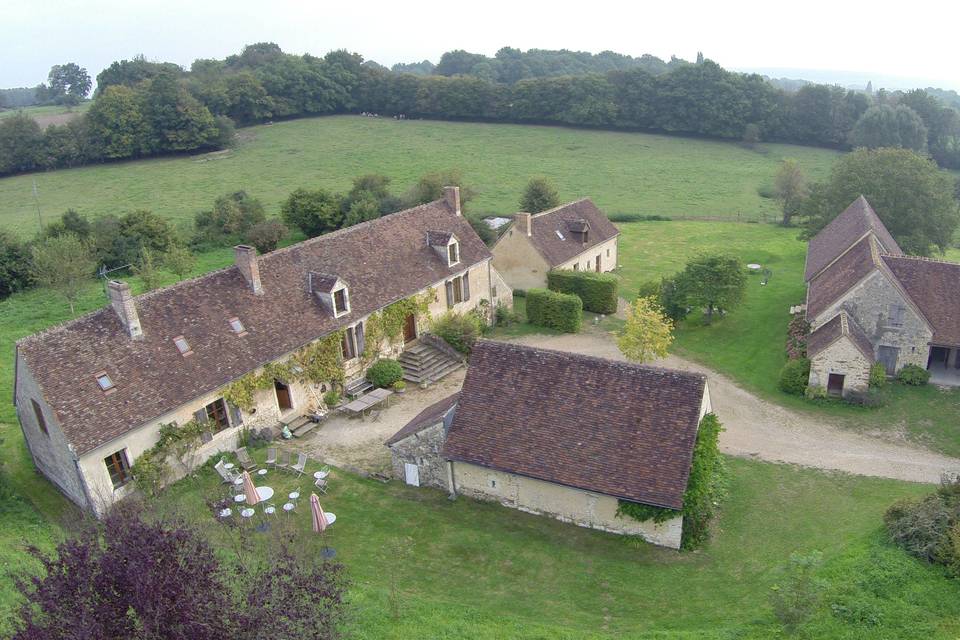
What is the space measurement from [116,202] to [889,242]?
245ft

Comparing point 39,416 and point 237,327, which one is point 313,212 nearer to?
point 237,327

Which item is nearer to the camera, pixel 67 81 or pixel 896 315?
pixel 896 315

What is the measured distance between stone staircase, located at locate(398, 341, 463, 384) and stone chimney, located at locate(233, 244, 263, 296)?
8422 millimetres

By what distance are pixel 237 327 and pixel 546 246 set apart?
78.9 feet

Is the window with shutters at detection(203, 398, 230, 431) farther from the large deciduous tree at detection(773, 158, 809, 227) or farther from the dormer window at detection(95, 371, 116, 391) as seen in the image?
the large deciduous tree at detection(773, 158, 809, 227)

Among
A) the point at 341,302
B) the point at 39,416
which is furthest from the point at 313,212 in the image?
the point at 39,416

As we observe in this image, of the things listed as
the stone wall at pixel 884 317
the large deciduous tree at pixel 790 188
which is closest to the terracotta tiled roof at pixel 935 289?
the stone wall at pixel 884 317

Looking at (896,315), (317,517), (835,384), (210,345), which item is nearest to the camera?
(317,517)

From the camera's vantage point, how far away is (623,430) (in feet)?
75.9

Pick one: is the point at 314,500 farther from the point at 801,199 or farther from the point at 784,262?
the point at 801,199

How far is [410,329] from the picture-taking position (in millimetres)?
37500

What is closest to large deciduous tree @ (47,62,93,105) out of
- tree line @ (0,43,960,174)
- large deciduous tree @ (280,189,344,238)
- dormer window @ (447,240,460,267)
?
tree line @ (0,43,960,174)

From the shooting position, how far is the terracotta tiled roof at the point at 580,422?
22.3 m

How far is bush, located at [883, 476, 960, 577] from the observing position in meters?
19.1
